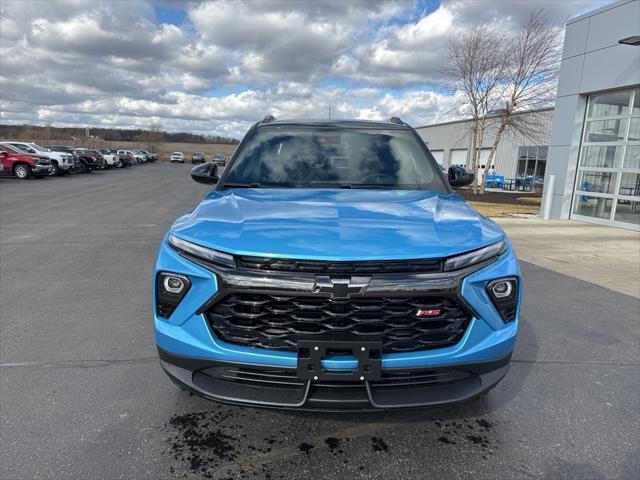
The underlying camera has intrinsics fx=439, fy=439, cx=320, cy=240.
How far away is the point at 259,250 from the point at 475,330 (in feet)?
3.58

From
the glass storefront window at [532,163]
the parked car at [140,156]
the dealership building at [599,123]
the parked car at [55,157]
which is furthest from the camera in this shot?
the parked car at [140,156]

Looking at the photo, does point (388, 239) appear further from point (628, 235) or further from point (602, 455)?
point (628, 235)

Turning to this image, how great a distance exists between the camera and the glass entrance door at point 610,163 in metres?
11.5

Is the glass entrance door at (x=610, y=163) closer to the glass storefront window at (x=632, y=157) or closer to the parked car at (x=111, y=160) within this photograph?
the glass storefront window at (x=632, y=157)

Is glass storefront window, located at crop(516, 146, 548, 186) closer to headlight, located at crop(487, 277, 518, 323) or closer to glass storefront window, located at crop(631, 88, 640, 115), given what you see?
glass storefront window, located at crop(631, 88, 640, 115)

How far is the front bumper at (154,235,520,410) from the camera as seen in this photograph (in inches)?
78.5

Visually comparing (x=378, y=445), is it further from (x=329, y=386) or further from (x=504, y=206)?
(x=504, y=206)

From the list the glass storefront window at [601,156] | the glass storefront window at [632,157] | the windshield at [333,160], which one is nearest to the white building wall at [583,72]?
the glass storefront window at [601,156]

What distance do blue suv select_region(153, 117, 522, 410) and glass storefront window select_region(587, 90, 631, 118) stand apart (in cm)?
1236

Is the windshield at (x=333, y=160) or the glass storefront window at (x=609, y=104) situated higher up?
the glass storefront window at (x=609, y=104)

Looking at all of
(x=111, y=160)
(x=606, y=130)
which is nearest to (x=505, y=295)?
(x=606, y=130)

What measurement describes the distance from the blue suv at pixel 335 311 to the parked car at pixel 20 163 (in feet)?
84.6

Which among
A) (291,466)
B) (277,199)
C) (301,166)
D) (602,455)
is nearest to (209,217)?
(277,199)

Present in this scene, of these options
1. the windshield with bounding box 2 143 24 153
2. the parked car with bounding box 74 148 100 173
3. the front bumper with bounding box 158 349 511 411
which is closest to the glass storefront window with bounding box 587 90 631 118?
the front bumper with bounding box 158 349 511 411
